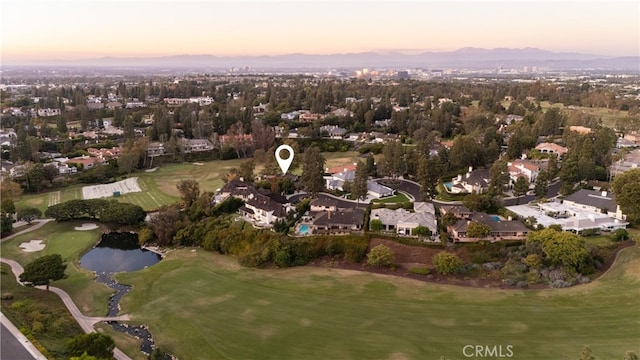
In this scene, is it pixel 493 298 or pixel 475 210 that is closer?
pixel 493 298

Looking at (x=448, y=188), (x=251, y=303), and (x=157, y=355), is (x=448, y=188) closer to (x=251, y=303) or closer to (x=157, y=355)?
(x=251, y=303)

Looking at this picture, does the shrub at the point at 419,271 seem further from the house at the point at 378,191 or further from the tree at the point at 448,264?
the house at the point at 378,191

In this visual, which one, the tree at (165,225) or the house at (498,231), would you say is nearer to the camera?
the house at (498,231)

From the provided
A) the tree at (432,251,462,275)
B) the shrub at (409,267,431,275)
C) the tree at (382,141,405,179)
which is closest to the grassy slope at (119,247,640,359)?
the shrub at (409,267,431,275)

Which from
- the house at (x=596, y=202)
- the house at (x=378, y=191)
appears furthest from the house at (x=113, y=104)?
the house at (x=596, y=202)

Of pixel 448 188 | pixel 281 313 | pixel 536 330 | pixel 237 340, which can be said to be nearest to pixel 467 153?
pixel 448 188
